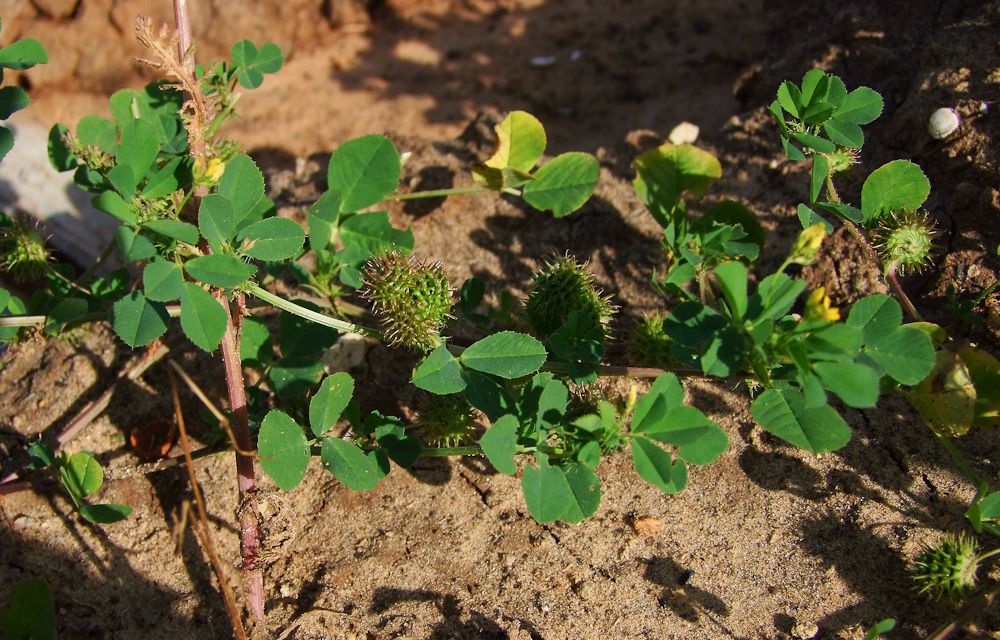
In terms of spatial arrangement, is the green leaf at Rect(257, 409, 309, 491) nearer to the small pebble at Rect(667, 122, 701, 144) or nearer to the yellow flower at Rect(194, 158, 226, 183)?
the yellow flower at Rect(194, 158, 226, 183)

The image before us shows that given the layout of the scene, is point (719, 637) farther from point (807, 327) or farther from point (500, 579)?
point (807, 327)

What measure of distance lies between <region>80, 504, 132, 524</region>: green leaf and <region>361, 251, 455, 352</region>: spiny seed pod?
1.03 metres

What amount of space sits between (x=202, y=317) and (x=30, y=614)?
0.93 m

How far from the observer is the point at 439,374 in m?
2.20

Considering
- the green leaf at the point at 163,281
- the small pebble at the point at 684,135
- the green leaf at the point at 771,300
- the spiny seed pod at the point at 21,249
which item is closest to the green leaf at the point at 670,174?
the small pebble at the point at 684,135

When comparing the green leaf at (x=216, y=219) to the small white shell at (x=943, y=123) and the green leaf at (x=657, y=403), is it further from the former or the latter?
the small white shell at (x=943, y=123)

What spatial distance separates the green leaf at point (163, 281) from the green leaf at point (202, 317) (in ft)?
0.08

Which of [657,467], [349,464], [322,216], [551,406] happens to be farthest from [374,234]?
[657,467]

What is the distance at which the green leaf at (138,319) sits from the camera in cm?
219

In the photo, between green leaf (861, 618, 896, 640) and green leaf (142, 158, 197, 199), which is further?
green leaf (142, 158, 197, 199)

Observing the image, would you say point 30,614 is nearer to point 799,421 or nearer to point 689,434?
point 689,434

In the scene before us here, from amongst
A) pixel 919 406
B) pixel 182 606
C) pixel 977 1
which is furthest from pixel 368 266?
pixel 977 1

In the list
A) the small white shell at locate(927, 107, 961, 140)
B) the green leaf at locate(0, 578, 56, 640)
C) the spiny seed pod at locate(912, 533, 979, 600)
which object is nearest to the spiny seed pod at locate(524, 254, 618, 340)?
the spiny seed pod at locate(912, 533, 979, 600)

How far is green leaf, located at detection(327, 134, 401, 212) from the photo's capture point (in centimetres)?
268
